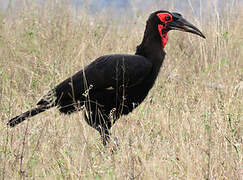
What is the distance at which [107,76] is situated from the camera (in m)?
4.23

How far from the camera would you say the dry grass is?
10.5ft

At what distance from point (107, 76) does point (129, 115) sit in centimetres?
74

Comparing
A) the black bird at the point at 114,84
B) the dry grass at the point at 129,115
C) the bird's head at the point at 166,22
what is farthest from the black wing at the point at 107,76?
the bird's head at the point at 166,22

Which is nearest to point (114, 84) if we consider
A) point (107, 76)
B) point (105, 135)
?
point (107, 76)

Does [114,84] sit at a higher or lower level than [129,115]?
higher

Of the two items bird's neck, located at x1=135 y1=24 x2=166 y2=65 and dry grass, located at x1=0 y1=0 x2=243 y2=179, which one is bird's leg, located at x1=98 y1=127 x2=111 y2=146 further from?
bird's neck, located at x1=135 y1=24 x2=166 y2=65

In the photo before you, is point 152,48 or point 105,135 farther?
point 152,48

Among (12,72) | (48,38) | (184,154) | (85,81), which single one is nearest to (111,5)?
(48,38)

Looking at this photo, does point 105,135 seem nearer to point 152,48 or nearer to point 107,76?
point 107,76

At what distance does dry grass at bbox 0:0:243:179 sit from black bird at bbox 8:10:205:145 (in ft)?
0.52

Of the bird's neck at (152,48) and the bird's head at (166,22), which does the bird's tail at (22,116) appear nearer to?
the bird's neck at (152,48)

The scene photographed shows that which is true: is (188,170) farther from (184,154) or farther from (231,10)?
(231,10)

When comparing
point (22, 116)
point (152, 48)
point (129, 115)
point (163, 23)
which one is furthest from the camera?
point (129, 115)

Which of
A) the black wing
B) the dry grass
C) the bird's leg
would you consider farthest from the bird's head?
the bird's leg
